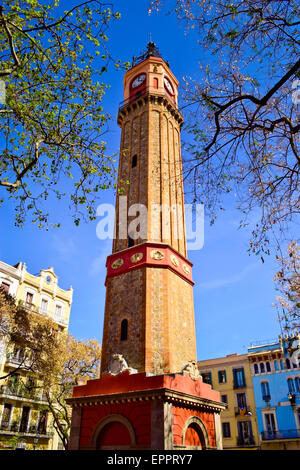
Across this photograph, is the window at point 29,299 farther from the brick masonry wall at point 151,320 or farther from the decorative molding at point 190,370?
the decorative molding at point 190,370

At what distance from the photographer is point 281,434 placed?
30.4 meters

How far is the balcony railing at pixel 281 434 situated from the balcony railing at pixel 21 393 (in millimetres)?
19717

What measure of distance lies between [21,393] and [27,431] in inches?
119

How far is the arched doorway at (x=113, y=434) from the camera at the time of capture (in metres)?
14.0

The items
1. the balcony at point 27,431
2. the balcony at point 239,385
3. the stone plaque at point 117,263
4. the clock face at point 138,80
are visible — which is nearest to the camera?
the stone plaque at point 117,263

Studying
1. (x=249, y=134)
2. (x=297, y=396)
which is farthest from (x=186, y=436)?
(x=297, y=396)

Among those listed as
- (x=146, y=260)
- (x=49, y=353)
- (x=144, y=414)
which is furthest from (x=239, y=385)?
(x=144, y=414)

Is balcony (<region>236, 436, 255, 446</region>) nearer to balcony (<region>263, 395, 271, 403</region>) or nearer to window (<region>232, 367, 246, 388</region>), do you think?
balcony (<region>263, 395, 271, 403</region>)


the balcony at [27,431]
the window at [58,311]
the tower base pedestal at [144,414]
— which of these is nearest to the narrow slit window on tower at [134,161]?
the tower base pedestal at [144,414]

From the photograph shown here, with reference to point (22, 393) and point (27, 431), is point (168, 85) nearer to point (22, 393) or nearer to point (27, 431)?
point (22, 393)

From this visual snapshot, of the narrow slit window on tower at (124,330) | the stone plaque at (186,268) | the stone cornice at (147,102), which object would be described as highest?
the stone cornice at (147,102)

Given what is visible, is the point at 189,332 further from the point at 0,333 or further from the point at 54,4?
the point at 54,4

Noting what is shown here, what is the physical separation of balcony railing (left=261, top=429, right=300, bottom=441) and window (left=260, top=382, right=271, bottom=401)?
274 centimetres

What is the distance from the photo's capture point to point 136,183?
74.2 feet
